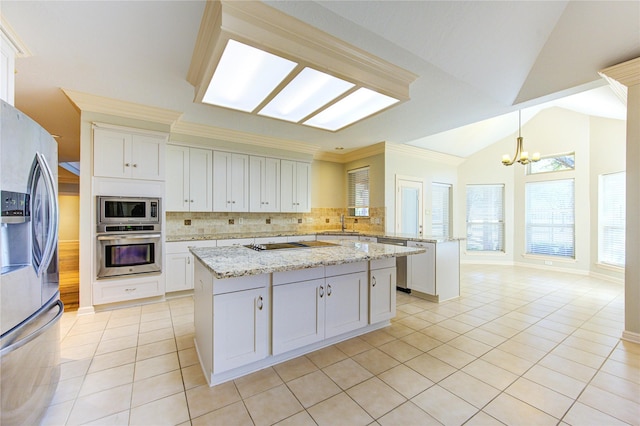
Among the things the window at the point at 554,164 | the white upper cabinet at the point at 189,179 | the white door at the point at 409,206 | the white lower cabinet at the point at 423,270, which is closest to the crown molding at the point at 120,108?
the white upper cabinet at the point at 189,179

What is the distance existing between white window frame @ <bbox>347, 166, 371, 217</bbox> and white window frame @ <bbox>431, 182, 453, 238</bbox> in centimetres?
172

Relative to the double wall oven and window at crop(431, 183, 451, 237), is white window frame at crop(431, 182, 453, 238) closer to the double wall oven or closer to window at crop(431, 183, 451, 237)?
window at crop(431, 183, 451, 237)

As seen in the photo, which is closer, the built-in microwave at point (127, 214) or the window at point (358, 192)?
the built-in microwave at point (127, 214)

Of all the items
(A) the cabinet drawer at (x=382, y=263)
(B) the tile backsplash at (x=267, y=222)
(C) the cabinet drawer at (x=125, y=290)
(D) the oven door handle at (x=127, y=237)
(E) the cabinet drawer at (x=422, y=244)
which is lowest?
(C) the cabinet drawer at (x=125, y=290)

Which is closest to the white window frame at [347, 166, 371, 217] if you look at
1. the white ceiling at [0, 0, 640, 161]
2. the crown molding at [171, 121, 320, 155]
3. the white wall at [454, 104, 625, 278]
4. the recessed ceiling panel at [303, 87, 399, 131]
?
the crown molding at [171, 121, 320, 155]

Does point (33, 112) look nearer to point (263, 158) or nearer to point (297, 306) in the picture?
point (263, 158)

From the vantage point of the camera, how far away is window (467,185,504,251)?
6740mm

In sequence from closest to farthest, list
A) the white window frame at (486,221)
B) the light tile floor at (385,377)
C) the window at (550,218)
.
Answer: the light tile floor at (385,377), the window at (550,218), the white window frame at (486,221)

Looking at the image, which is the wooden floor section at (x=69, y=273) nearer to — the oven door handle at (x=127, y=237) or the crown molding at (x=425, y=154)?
the oven door handle at (x=127, y=237)

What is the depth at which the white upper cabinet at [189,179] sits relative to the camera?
4.07 meters

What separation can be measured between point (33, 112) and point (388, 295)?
208 inches

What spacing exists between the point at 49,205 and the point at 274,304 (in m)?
1.61

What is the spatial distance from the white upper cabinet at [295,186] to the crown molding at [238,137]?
0.30m

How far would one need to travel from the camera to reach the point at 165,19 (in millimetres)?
1976
